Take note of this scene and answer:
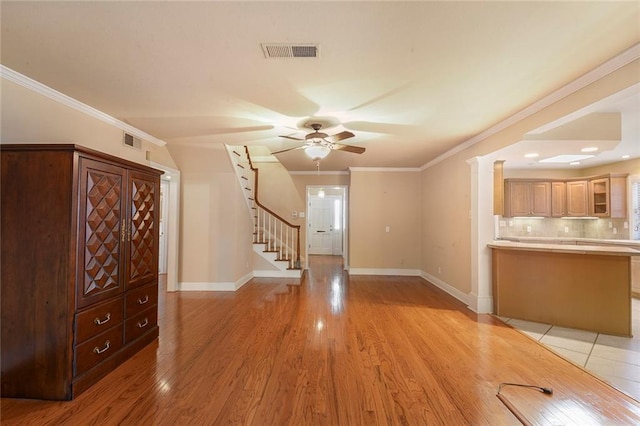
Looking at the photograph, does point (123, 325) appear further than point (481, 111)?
No

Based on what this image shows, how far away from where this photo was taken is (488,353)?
8.66 ft

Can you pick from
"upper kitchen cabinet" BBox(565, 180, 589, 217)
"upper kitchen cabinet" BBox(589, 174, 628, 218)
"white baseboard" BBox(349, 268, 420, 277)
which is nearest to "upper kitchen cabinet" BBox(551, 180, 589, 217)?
"upper kitchen cabinet" BBox(565, 180, 589, 217)

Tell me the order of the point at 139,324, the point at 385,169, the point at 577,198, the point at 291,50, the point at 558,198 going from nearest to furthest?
the point at 291,50, the point at 139,324, the point at 577,198, the point at 558,198, the point at 385,169

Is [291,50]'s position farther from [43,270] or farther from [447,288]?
[447,288]

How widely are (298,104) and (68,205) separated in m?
2.12

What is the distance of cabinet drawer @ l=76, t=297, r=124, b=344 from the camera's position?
2041 millimetres

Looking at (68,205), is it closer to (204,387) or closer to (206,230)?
(204,387)

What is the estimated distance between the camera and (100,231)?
223 cm

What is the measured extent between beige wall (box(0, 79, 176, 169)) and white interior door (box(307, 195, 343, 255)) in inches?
277

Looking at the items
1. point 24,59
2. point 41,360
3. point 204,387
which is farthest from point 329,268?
point 24,59

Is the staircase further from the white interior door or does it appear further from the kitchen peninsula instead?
the kitchen peninsula

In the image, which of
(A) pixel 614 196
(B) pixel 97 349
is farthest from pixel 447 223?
(B) pixel 97 349

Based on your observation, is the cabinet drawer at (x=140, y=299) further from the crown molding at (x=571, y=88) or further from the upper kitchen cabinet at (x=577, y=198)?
the upper kitchen cabinet at (x=577, y=198)

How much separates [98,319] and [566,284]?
5.08 metres
